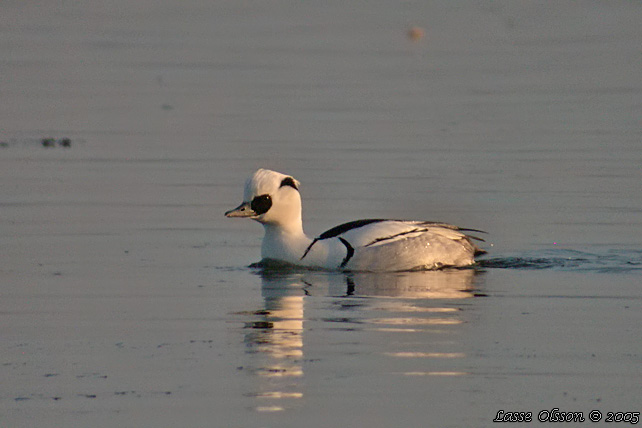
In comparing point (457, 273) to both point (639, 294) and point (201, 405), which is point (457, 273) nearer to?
point (639, 294)

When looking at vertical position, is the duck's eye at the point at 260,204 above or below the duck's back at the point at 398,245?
above

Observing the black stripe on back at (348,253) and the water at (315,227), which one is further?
the black stripe on back at (348,253)

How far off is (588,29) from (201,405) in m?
30.4

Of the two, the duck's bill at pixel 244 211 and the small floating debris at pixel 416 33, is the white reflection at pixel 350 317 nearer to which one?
the duck's bill at pixel 244 211

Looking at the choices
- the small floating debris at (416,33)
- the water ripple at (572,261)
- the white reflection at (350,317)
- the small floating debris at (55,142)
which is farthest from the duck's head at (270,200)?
the small floating debris at (416,33)

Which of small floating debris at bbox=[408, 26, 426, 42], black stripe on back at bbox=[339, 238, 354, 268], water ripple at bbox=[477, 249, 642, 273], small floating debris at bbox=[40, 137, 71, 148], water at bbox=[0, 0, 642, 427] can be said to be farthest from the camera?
small floating debris at bbox=[408, 26, 426, 42]

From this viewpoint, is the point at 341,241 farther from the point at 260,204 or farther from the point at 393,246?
the point at 260,204

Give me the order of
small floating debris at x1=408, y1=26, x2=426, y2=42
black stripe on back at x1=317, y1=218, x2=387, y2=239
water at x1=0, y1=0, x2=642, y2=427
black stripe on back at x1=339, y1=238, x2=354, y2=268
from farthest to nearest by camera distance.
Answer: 1. small floating debris at x1=408, y1=26, x2=426, y2=42
2. black stripe on back at x1=317, y1=218, x2=387, y2=239
3. black stripe on back at x1=339, y1=238, x2=354, y2=268
4. water at x1=0, y1=0, x2=642, y2=427

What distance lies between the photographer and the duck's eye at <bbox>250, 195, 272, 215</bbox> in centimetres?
1422

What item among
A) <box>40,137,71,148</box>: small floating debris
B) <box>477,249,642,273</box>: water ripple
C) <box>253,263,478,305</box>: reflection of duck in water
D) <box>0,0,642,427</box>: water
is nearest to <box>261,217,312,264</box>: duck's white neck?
<box>253,263,478,305</box>: reflection of duck in water

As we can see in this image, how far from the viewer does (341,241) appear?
1406 centimetres

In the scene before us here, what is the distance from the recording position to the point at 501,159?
1973 cm

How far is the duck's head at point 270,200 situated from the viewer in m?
14.2

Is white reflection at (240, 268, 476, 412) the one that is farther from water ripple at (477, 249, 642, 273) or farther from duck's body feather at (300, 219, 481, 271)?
water ripple at (477, 249, 642, 273)
